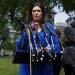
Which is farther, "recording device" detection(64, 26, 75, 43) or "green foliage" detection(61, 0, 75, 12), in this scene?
"green foliage" detection(61, 0, 75, 12)

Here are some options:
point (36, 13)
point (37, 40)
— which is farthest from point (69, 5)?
point (37, 40)

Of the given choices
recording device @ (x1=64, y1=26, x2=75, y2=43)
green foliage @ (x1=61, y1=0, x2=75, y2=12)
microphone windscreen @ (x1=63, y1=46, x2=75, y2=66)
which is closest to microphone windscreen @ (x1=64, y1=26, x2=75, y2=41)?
recording device @ (x1=64, y1=26, x2=75, y2=43)

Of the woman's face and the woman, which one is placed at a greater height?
the woman's face

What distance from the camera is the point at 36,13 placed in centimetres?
584

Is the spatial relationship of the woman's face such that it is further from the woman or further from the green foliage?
the green foliage

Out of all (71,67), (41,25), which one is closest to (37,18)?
(41,25)

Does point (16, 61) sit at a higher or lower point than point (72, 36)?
lower

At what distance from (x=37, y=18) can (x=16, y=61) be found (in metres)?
0.63

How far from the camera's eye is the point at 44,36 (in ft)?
18.7

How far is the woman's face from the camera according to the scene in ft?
19.1

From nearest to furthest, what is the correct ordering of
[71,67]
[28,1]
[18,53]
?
[71,67] → [18,53] → [28,1]

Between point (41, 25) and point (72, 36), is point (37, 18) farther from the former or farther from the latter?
point (72, 36)

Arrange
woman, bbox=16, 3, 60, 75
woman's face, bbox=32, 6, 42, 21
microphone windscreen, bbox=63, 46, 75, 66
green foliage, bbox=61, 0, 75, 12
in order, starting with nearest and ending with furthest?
microphone windscreen, bbox=63, 46, 75, 66 → woman, bbox=16, 3, 60, 75 → woman's face, bbox=32, 6, 42, 21 → green foliage, bbox=61, 0, 75, 12

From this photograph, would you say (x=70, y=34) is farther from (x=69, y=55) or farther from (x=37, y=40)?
(x=37, y=40)
